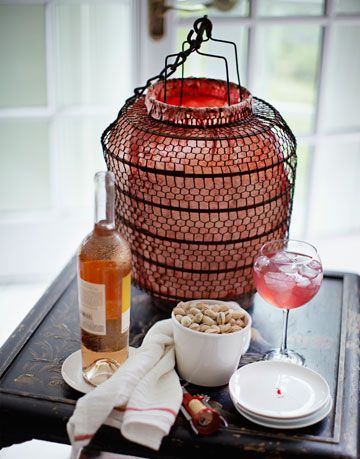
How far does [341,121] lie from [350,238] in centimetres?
43

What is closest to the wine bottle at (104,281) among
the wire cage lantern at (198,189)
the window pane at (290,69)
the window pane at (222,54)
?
the wire cage lantern at (198,189)

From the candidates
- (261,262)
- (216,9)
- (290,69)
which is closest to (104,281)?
(261,262)

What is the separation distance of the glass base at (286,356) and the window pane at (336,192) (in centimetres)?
114

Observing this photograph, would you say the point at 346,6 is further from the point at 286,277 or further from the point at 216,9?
the point at 286,277

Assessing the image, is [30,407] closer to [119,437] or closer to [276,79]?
[119,437]

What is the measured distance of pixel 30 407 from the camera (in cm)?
104

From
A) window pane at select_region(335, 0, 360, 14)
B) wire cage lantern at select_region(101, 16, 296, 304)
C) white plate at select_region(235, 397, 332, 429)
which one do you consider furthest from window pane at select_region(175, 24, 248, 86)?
white plate at select_region(235, 397, 332, 429)

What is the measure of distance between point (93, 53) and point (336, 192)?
0.95 m

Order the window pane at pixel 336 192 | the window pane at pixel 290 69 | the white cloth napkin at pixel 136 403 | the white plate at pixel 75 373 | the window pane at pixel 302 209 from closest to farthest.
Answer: the white cloth napkin at pixel 136 403 → the white plate at pixel 75 373 → the window pane at pixel 302 209 → the window pane at pixel 336 192 → the window pane at pixel 290 69

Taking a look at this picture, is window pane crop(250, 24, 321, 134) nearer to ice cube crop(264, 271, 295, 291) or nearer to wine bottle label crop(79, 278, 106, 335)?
ice cube crop(264, 271, 295, 291)

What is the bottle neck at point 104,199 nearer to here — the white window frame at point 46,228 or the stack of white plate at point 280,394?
the stack of white plate at point 280,394

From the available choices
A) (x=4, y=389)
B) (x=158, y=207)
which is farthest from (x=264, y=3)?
(x=4, y=389)

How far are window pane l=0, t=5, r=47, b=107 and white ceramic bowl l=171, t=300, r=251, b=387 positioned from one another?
1.22 metres

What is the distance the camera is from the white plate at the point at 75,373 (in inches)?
42.0
